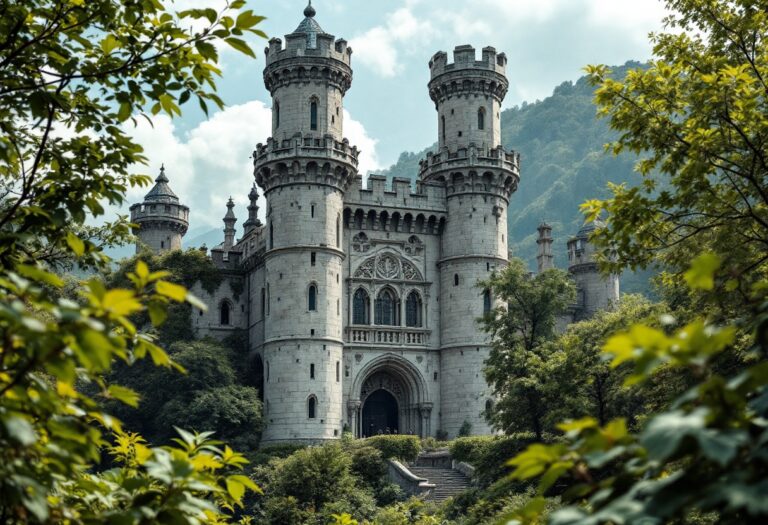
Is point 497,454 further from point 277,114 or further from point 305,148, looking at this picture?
point 277,114

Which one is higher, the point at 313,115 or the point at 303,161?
the point at 313,115

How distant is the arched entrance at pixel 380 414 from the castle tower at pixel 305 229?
550 centimetres

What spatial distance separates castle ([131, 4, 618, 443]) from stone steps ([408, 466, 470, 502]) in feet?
20.6

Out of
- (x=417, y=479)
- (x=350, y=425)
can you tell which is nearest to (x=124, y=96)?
(x=417, y=479)

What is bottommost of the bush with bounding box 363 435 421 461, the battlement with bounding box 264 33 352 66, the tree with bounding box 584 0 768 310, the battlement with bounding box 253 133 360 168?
the bush with bounding box 363 435 421 461

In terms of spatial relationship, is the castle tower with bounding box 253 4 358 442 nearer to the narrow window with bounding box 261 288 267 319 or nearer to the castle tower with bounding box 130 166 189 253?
the narrow window with bounding box 261 288 267 319

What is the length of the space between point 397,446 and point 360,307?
11548mm

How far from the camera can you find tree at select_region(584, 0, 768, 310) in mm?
12922

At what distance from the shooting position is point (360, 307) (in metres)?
54.5

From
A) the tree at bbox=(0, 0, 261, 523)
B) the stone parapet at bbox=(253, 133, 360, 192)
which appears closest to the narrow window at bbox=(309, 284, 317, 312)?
the stone parapet at bbox=(253, 133, 360, 192)

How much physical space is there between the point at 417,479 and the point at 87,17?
35.0 m

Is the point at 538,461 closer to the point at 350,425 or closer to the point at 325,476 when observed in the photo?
the point at 325,476

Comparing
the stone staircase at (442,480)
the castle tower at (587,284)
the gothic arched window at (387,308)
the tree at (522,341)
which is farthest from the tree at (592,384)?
the castle tower at (587,284)

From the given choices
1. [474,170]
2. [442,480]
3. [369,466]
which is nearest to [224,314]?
[474,170]
